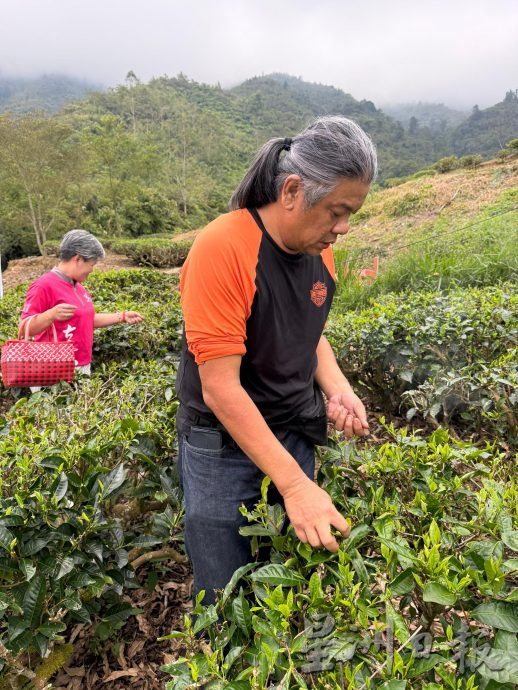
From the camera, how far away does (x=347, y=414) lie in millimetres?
1602

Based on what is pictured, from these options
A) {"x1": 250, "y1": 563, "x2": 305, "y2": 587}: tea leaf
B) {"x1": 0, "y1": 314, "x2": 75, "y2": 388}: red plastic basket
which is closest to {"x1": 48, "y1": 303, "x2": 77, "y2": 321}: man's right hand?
{"x1": 0, "y1": 314, "x2": 75, "y2": 388}: red plastic basket

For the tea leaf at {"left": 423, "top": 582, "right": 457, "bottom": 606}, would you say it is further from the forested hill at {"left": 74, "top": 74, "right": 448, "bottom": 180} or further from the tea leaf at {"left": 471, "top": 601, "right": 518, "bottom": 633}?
the forested hill at {"left": 74, "top": 74, "right": 448, "bottom": 180}

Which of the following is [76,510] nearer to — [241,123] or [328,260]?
[328,260]

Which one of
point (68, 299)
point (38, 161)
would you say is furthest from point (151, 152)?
point (68, 299)

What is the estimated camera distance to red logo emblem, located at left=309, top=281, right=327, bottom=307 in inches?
57.4

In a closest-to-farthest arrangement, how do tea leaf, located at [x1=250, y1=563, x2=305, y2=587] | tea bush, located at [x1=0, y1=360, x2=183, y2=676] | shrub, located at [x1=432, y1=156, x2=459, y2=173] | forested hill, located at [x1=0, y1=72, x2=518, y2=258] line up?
tea leaf, located at [x1=250, y1=563, x2=305, y2=587] → tea bush, located at [x1=0, y1=360, x2=183, y2=676] → forested hill, located at [x1=0, y1=72, x2=518, y2=258] → shrub, located at [x1=432, y1=156, x2=459, y2=173]

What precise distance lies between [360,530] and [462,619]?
0.26 m

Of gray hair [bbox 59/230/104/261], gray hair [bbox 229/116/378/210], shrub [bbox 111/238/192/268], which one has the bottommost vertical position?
shrub [bbox 111/238/192/268]

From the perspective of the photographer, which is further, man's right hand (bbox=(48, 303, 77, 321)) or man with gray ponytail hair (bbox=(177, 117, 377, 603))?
man's right hand (bbox=(48, 303, 77, 321))

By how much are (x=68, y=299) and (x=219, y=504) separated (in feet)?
6.47

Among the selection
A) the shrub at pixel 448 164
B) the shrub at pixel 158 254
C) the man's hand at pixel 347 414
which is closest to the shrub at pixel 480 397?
the man's hand at pixel 347 414

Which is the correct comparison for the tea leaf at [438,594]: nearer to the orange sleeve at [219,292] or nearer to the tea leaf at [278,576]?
the tea leaf at [278,576]

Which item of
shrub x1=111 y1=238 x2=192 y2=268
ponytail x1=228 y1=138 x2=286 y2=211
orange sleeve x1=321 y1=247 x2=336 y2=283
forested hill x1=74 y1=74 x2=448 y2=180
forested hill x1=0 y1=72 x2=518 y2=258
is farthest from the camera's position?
forested hill x1=74 y1=74 x2=448 y2=180

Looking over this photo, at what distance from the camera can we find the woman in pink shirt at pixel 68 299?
2.74m
